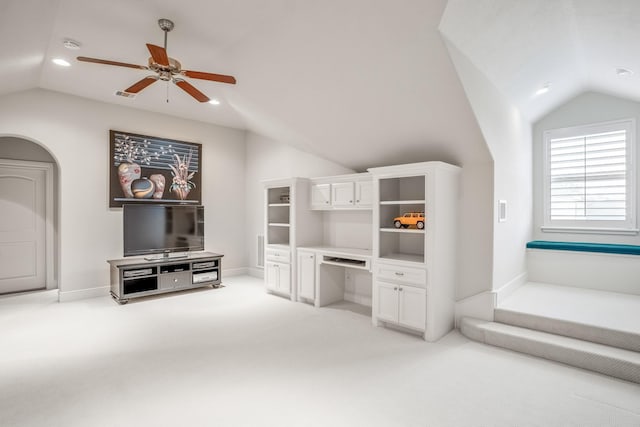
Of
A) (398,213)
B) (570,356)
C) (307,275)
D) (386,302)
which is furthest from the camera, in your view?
(307,275)

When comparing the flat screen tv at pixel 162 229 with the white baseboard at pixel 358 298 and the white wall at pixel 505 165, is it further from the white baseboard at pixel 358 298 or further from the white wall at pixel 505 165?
the white wall at pixel 505 165

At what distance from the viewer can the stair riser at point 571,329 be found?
2838mm

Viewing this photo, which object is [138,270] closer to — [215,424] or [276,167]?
[276,167]

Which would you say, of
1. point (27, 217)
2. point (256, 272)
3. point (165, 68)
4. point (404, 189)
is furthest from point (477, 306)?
point (27, 217)

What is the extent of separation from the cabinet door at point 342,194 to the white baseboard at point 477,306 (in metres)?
1.80

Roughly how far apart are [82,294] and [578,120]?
24.4 ft

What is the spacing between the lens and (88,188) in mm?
4812

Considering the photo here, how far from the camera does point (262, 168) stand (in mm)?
6270

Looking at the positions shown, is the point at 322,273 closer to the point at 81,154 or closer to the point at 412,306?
the point at 412,306

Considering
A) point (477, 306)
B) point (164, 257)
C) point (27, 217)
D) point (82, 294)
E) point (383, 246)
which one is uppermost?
point (27, 217)

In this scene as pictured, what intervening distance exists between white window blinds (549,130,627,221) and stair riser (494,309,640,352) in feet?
7.14

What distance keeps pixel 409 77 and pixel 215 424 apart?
9.96 feet

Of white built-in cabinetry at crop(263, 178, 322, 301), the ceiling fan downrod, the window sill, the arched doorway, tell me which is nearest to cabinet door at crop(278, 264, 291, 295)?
white built-in cabinetry at crop(263, 178, 322, 301)

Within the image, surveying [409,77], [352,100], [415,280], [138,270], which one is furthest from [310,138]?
[138,270]
